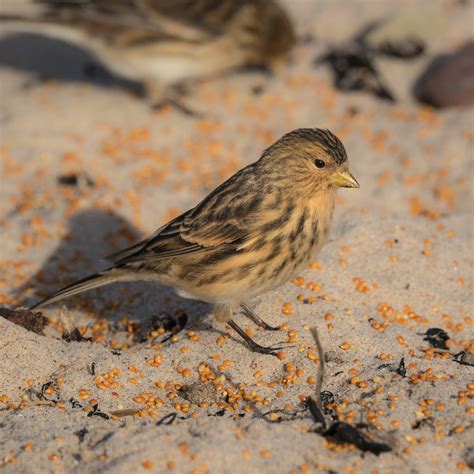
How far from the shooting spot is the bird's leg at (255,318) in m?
5.19

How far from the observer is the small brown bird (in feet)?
16.1

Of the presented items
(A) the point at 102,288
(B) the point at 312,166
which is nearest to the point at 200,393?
(B) the point at 312,166

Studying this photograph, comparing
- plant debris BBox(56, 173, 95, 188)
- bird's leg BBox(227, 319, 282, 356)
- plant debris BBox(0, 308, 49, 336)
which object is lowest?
plant debris BBox(0, 308, 49, 336)

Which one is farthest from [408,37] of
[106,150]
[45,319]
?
[45,319]

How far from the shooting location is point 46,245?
21.5ft

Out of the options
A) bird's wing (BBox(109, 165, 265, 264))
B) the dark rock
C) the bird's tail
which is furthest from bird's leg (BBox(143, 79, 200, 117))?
the bird's tail

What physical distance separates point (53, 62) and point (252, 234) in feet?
19.9

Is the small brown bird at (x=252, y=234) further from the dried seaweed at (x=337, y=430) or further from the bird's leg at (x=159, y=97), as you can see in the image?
the bird's leg at (x=159, y=97)

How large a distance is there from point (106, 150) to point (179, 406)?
4252 mm

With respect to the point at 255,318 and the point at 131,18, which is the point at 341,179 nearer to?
the point at 255,318

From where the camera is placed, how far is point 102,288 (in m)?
6.05

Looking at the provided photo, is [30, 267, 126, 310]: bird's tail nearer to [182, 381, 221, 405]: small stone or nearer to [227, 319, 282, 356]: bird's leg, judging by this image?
[227, 319, 282, 356]: bird's leg

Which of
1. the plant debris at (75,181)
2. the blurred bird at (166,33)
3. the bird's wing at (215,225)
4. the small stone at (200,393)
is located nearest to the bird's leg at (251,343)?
the small stone at (200,393)

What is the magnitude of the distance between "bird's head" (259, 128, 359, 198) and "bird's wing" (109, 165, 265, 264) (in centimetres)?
19
